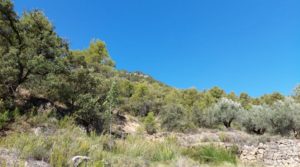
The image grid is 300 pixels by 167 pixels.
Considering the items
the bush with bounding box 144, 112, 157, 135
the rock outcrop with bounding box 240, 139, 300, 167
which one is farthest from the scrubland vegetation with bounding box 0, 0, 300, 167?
the rock outcrop with bounding box 240, 139, 300, 167

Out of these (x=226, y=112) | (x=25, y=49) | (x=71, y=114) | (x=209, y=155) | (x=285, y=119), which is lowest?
(x=209, y=155)

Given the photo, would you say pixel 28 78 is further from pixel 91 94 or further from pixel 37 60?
pixel 91 94

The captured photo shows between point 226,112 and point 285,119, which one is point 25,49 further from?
point 226,112

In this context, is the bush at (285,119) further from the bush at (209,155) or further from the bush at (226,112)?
the bush at (209,155)

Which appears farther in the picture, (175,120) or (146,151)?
(175,120)

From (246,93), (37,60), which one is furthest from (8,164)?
(246,93)

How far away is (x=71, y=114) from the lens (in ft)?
44.2

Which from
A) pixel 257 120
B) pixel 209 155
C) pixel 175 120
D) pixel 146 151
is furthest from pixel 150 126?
pixel 146 151

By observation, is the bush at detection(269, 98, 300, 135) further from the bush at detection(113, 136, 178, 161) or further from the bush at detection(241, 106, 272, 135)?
the bush at detection(113, 136, 178, 161)

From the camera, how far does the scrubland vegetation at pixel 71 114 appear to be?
548 centimetres

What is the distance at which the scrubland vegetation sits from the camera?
548 cm

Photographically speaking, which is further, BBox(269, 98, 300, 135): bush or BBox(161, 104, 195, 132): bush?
BBox(161, 104, 195, 132): bush

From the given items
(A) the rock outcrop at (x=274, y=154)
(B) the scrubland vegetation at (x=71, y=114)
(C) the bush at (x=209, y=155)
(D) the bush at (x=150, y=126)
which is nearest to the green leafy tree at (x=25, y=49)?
(B) the scrubland vegetation at (x=71, y=114)

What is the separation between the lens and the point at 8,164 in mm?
3760
